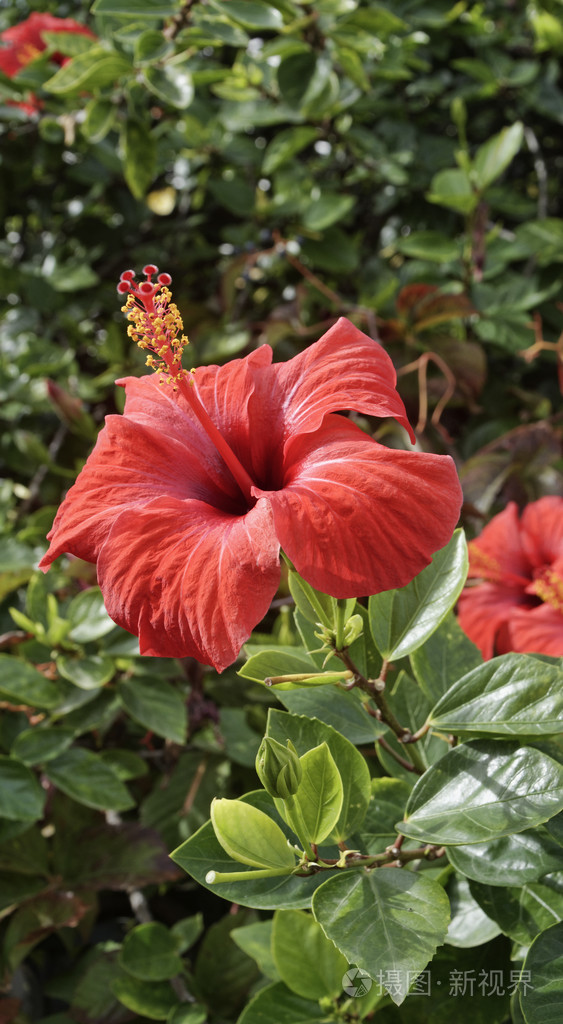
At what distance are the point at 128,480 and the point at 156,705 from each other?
1.68ft

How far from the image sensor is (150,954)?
3.54 feet

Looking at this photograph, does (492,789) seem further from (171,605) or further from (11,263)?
(11,263)

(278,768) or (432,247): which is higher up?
(278,768)

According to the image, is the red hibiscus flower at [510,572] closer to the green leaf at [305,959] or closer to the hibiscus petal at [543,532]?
the hibiscus petal at [543,532]

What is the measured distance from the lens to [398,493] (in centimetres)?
58

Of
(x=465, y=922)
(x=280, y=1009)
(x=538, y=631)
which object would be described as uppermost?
(x=538, y=631)

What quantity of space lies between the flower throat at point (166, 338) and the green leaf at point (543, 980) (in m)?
0.44

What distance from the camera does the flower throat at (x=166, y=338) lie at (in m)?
0.69

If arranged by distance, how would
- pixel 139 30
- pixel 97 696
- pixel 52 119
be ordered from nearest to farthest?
pixel 97 696, pixel 139 30, pixel 52 119

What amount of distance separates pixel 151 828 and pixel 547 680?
793 millimetres

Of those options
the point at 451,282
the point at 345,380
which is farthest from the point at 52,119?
the point at 345,380

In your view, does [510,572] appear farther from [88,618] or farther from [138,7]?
[138,7]

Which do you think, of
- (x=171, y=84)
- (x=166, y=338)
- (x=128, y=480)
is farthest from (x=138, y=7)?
(x=128, y=480)

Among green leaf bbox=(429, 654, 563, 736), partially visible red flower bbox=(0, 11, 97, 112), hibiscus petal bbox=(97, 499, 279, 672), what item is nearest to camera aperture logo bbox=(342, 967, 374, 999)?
green leaf bbox=(429, 654, 563, 736)
